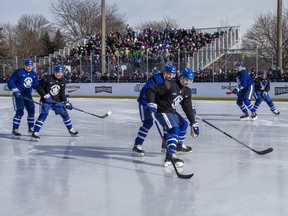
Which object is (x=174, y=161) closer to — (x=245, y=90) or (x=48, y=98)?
(x=48, y=98)

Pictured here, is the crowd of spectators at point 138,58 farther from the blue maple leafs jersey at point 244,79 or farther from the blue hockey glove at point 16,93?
the blue hockey glove at point 16,93

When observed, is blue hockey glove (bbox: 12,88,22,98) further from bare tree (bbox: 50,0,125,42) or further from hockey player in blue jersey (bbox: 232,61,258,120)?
bare tree (bbox: 50,0,125,42)

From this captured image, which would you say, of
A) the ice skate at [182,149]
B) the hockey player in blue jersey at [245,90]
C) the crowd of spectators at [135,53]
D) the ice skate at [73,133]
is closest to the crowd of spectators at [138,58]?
the crowd of spectators at [135,53]

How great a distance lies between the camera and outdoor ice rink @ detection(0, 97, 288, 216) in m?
3.58

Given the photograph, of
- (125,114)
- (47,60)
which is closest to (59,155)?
(125,114)

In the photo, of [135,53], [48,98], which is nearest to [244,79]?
[48,98]

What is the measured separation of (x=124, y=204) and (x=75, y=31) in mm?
42810

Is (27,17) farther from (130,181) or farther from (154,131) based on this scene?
(130,181)

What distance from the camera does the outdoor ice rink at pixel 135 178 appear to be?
358 centimetres

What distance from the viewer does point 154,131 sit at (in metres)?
8.43

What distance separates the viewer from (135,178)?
465 centimetres

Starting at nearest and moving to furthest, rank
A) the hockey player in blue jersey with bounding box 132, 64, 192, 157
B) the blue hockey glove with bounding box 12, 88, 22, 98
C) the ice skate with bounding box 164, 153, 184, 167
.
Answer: the ice skate with bounding box 164, 153, 184, 167 → the hockey player in blue jersey with bounding box 132, 64, 192, 157 → the blue hockey glove with bounding box 12, 88, 22, 98

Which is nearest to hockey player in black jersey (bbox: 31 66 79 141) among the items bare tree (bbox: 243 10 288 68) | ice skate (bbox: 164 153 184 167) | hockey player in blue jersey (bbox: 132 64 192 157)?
hockey player in blue jersey (bbox: 132 64 192 157)

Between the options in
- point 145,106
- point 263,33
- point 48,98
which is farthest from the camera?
point 263,33
